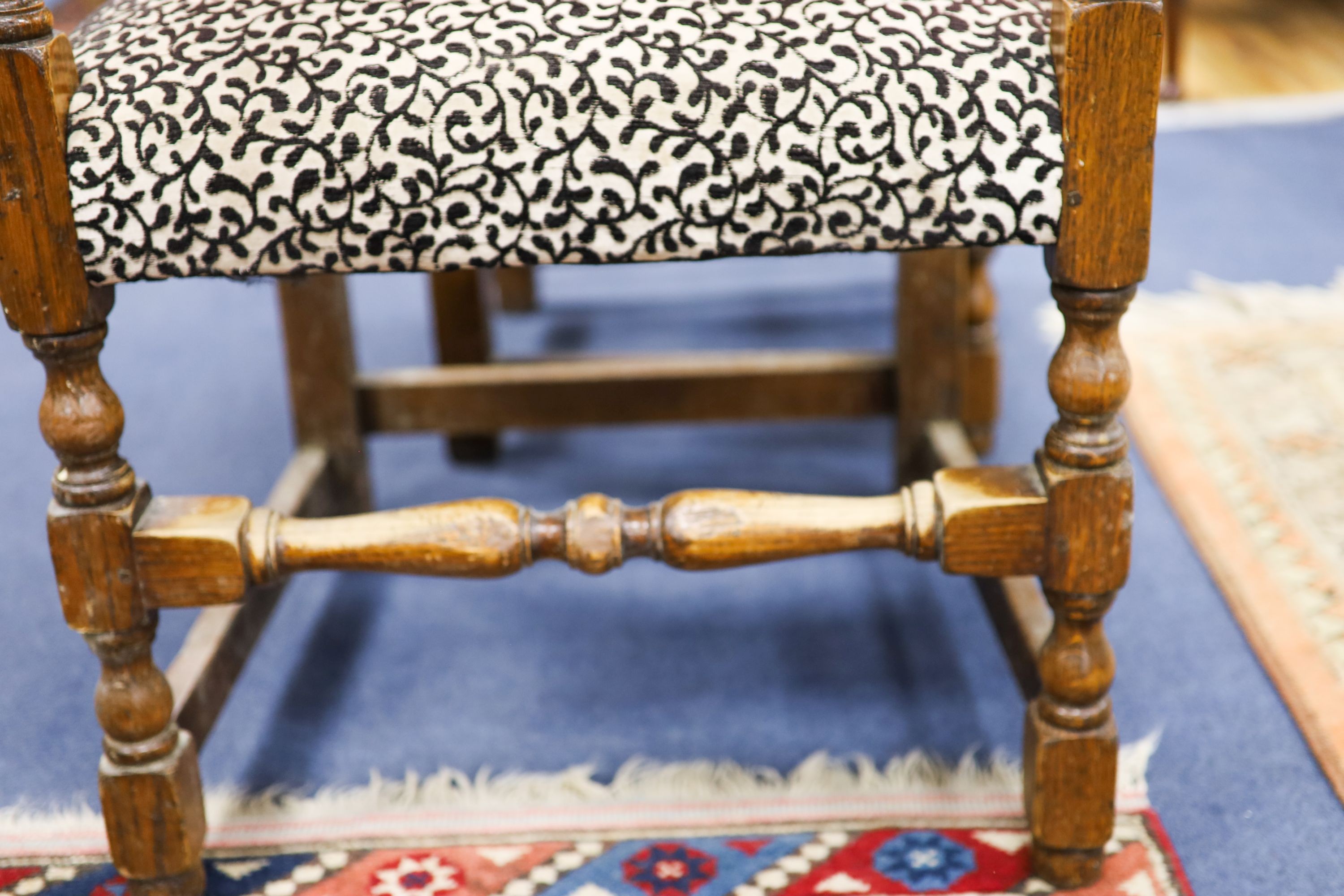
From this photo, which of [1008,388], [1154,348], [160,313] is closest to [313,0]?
[1008,388]

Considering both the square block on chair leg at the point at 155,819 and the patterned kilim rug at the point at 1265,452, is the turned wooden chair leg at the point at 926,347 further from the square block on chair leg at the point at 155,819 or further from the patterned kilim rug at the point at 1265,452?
the square block on chair leg at the point at 155,819

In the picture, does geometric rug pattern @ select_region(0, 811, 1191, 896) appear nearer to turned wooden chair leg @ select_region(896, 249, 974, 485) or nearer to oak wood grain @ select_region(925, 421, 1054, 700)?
oak wood grain @ select_region(925, 421, 1054, 700)

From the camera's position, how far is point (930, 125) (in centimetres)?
65

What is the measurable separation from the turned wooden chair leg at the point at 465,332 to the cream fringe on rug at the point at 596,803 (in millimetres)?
543

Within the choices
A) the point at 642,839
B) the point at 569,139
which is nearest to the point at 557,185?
the point at 569,139

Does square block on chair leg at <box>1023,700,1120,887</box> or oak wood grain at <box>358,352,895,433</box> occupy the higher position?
oak wood grain at <box>358,352,895,433</box>

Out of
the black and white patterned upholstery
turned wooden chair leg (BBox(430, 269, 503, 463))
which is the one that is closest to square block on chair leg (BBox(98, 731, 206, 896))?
the black and white patterned upholstery

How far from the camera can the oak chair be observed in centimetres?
Result: 65

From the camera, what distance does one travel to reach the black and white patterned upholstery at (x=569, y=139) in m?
0.65

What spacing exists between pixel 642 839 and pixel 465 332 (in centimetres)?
68

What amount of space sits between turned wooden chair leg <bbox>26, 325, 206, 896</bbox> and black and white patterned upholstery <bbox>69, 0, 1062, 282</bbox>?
0.07m

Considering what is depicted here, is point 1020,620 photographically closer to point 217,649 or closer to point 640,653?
point 640,653

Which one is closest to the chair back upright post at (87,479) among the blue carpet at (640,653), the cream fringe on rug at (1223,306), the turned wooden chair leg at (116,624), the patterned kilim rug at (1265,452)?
the turned wooden chair leg at (116,624)

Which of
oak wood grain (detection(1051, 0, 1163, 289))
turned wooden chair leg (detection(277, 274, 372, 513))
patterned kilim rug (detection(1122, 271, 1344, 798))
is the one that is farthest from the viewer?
turned wooden chair leg (detection(277, 274, 372, 513))
